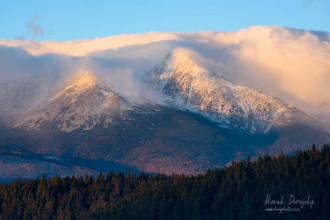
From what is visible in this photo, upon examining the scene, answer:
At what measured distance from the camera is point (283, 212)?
19038cm

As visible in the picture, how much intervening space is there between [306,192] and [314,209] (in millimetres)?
9082

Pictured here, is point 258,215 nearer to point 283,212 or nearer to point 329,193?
point 283,212

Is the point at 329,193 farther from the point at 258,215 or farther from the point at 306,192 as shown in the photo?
the point at 258,215

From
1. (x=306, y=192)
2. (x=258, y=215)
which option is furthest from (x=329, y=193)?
(x=258, y=215)

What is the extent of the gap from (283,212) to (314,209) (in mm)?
8053

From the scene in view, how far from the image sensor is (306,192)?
197 metres

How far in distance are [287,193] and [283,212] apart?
10.5m

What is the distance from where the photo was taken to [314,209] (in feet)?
620

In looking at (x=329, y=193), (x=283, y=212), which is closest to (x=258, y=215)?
(x=283, y=212)

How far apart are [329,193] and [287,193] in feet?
37.7

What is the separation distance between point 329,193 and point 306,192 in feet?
20.2

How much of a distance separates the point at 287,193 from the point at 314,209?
12407mm

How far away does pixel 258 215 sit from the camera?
195 meters
